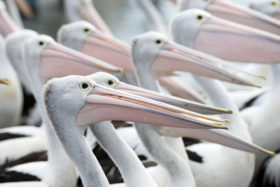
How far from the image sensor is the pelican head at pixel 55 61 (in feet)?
10.9

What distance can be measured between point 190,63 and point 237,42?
2.06ft

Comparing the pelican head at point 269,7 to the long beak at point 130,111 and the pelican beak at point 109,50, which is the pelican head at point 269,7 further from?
the long beak at point 130,111

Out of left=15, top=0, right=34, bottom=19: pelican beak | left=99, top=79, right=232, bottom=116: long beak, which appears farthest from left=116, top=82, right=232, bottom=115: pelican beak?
left=15, top=0, right=34, bottom=19: pelican beak

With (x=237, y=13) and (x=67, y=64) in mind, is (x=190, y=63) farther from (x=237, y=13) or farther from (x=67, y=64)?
(x=237, y=13)

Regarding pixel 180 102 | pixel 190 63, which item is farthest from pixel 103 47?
pixel 180 102

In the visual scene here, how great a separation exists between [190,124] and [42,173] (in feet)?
3.84

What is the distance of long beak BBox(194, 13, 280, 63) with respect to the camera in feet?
11.8

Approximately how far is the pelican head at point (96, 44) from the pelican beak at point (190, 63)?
2.36 ft

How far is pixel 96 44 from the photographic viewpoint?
4.07 m

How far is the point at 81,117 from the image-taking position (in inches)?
96.1

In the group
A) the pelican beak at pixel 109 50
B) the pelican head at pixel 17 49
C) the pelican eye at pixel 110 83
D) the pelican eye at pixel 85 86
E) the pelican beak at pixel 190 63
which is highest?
the pelican head at pixel 17 49

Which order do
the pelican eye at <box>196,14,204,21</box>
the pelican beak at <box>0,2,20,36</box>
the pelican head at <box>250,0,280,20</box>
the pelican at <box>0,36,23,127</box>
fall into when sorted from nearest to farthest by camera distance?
the pelican eye at <box>196,14,204,21</box> → the pelican at <box>0,36,23,127</box> → the pelican head at <box>250,0,280,20</box> → the pelican beak at <box>0,2,20,36</box>

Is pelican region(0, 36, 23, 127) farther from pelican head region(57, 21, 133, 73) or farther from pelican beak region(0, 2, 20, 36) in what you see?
pelican head region(57, 21, 133, 73)

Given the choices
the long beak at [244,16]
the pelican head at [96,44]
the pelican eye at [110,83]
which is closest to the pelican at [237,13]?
the long beak at [244,16]
